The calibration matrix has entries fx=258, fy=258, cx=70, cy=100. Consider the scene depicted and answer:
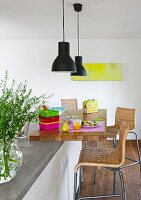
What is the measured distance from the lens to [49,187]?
5.53 ft

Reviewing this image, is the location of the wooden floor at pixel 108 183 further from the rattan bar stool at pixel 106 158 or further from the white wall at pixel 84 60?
the white wall at pixel 84 60

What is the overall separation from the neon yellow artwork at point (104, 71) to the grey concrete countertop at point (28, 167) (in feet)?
12.8

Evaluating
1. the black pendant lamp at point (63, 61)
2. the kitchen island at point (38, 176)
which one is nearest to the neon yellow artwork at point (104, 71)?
the black pendant lamp at point (63, 61)

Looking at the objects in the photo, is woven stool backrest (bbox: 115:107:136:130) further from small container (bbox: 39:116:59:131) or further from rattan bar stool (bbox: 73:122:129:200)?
small container (bbox: 39:116:59:131)

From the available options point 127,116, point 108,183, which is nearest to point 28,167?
point 108,183

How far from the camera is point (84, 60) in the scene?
5.83 meters

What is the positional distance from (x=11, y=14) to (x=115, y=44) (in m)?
2.73

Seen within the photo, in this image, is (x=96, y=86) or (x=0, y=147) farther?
(x=96, y=86)

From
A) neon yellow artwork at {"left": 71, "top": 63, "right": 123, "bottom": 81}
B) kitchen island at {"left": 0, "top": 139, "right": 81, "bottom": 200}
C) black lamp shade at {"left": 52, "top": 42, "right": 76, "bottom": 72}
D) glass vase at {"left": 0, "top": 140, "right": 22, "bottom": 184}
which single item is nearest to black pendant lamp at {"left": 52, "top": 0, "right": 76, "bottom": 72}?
black lamp shade at {"left": 52, "top": 42, "right": 76, "bottom": 72}

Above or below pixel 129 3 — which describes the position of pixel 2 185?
below

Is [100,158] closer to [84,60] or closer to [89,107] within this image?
[89,107]

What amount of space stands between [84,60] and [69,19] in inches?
74.3

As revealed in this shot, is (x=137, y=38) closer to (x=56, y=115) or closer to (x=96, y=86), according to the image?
(x=96, y=86)

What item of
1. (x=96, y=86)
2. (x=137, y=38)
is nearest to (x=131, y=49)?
(x=137, y=38)
